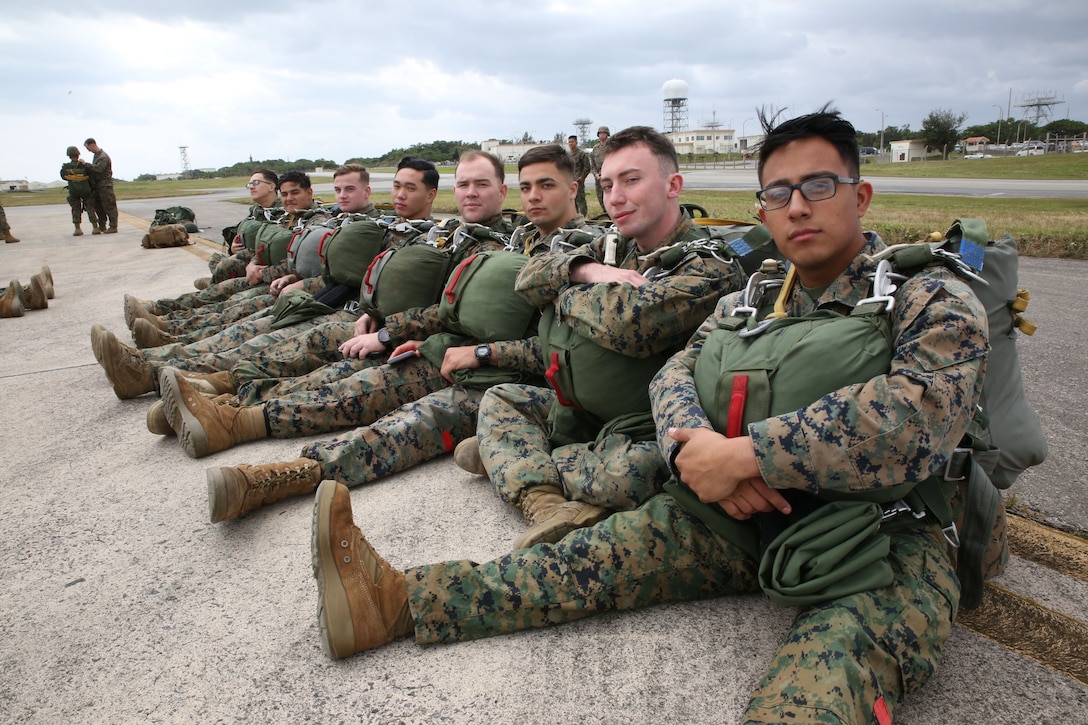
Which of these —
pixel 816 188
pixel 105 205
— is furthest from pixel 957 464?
pixel 105 205

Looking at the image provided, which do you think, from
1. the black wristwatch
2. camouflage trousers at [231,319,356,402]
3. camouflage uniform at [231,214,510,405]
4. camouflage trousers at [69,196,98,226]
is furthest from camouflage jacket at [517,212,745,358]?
camouflage trousers at [69,196,98,226]

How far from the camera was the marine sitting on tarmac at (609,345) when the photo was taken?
2586 mm

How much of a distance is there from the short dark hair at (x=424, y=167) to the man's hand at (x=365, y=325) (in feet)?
3.59

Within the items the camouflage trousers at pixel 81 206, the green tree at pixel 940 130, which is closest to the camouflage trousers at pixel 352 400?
the camouflage trousers at pixel 81 206

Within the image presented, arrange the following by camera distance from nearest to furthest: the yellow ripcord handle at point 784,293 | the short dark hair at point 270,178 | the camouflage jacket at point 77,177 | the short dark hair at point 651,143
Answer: the yellow ripcord handle at point 784,293, the short dark hair at point 651,143, the short dark hair at point 270,178, the camouflage jacket at point 77,177

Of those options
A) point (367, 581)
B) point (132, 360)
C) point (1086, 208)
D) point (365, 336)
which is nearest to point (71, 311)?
point (132, 360)

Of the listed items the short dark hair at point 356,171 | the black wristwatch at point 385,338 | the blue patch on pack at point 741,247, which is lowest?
the black wristwatch at point 385,338

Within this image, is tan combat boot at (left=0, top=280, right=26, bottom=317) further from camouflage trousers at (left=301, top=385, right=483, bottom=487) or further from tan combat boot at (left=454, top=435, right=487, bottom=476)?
tan combat boot at (left=454, top=435, right=487, bottom=476)

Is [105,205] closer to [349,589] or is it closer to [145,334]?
[145,334]

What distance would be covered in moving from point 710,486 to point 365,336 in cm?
293

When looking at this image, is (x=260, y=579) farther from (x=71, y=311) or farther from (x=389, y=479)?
(x=71, y=311)

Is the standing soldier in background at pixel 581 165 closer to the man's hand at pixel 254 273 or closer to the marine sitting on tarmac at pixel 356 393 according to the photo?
the man's hand at pixel 254 273

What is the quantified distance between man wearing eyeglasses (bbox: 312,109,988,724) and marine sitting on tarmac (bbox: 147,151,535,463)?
4.90 ft

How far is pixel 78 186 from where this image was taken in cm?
1691
